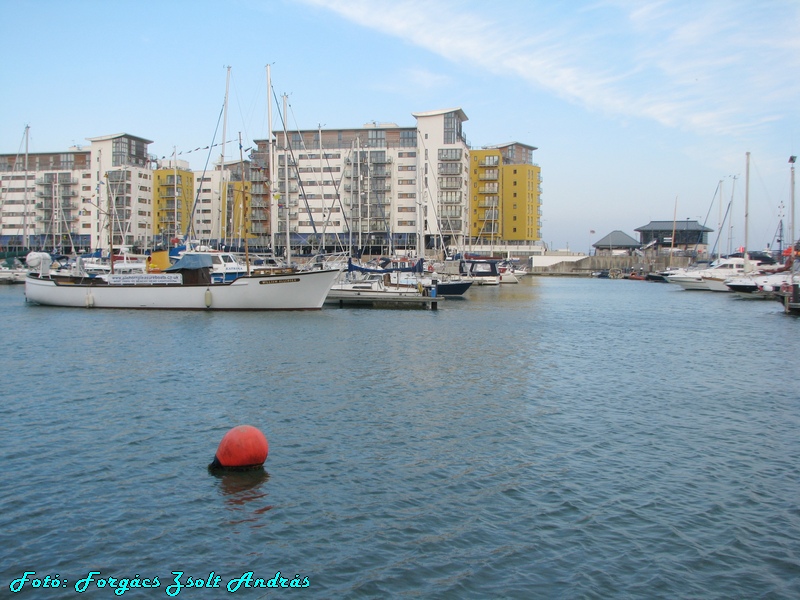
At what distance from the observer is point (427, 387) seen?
21.2 m

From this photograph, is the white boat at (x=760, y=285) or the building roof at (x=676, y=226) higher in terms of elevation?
the building roof at (x=676, y=226)

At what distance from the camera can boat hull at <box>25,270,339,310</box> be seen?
141ft

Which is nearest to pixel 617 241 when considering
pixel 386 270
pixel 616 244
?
pixel 616 244

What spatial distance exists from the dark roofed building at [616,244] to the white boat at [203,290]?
114489mm

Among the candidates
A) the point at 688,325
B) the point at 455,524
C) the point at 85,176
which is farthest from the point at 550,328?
the point at 85,176

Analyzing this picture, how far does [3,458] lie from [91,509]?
11.6 feet

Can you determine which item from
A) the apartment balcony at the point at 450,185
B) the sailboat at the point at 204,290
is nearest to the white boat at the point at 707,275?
the apartment balcony at the point at 450,185

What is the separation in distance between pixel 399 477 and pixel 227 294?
3274cm

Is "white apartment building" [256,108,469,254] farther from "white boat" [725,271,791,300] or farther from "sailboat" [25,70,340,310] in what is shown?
"sailboat" [25,70,340,310]

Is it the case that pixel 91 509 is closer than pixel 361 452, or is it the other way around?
pixel 91 509

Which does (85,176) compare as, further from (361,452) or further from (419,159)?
(361,452)

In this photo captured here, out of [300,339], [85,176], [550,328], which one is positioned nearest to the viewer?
[300,339]

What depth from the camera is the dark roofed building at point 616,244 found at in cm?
14900

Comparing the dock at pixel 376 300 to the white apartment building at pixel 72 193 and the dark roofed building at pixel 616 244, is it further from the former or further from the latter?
the dark roofed building at pixel 616 244
